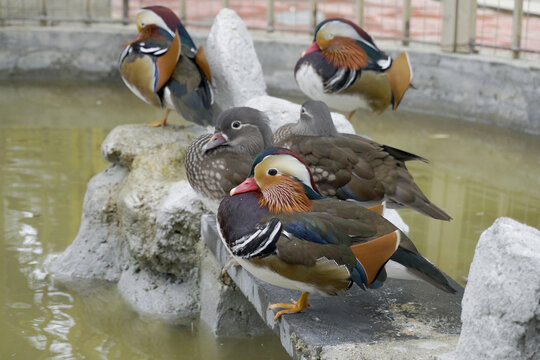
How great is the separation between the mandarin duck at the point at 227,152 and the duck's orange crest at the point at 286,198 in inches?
22.0

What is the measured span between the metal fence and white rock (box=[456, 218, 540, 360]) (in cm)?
435

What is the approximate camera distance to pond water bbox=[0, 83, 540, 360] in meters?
3.13

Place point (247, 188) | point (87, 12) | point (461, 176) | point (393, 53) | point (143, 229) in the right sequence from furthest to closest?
point (87, 12), point (393, 53), point (461, 176), point (143, 229), point (247, 188)

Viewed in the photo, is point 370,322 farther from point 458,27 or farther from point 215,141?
point 458,27

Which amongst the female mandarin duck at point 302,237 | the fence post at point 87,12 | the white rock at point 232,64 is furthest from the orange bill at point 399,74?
the fence post at point 87,12

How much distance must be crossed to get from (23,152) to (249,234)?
320 cm

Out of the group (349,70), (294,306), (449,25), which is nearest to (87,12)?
(449,25)

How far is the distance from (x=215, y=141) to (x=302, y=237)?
85 cm

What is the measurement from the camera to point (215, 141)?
298 cm

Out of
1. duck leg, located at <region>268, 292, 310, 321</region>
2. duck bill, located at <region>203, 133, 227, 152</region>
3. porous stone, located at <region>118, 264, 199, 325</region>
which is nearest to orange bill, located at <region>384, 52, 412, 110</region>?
duck bill, located at <region>203, 133, 227, 152</region>

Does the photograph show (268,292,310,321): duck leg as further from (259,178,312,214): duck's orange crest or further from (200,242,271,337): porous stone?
(200,242,271,337): porous stone

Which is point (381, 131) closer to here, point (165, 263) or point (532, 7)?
point (165, 263)

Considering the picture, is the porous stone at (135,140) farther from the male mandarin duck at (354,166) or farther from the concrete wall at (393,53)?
the concrete wall at (393,53)

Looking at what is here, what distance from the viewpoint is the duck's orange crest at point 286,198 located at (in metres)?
2.28
